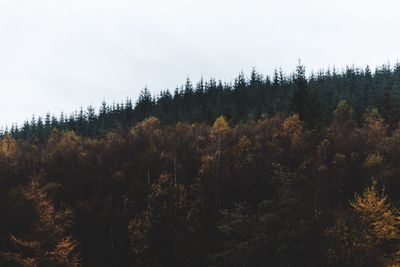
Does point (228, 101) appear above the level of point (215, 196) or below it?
above

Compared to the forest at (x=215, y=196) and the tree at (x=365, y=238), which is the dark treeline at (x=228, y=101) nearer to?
the forest at (x=215, y=196)

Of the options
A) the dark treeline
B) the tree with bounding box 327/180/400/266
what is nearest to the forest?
the tree with bounding box 327/180/400/266

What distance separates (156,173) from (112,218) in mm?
10495

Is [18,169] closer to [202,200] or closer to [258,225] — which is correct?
[202,200]

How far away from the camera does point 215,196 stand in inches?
2504

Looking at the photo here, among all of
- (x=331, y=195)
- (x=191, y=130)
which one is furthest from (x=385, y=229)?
(x=191, y=130)

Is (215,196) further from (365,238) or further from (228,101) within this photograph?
(228,101)

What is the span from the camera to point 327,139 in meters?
68.9

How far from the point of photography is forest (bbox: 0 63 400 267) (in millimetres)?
37188

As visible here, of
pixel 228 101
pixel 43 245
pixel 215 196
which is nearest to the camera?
pixel 43 245

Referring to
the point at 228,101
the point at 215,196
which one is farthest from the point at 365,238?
the point at 228,101

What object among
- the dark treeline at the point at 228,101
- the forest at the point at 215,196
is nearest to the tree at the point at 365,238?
the forest at the point at 215,196

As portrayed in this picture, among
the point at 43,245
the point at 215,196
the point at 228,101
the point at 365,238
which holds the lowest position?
the point at 365,238

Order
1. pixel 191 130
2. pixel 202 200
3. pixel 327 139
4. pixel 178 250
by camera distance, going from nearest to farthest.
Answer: pixel 178 250, pixel 202 200, pixel 327 139, pixel 191 130
